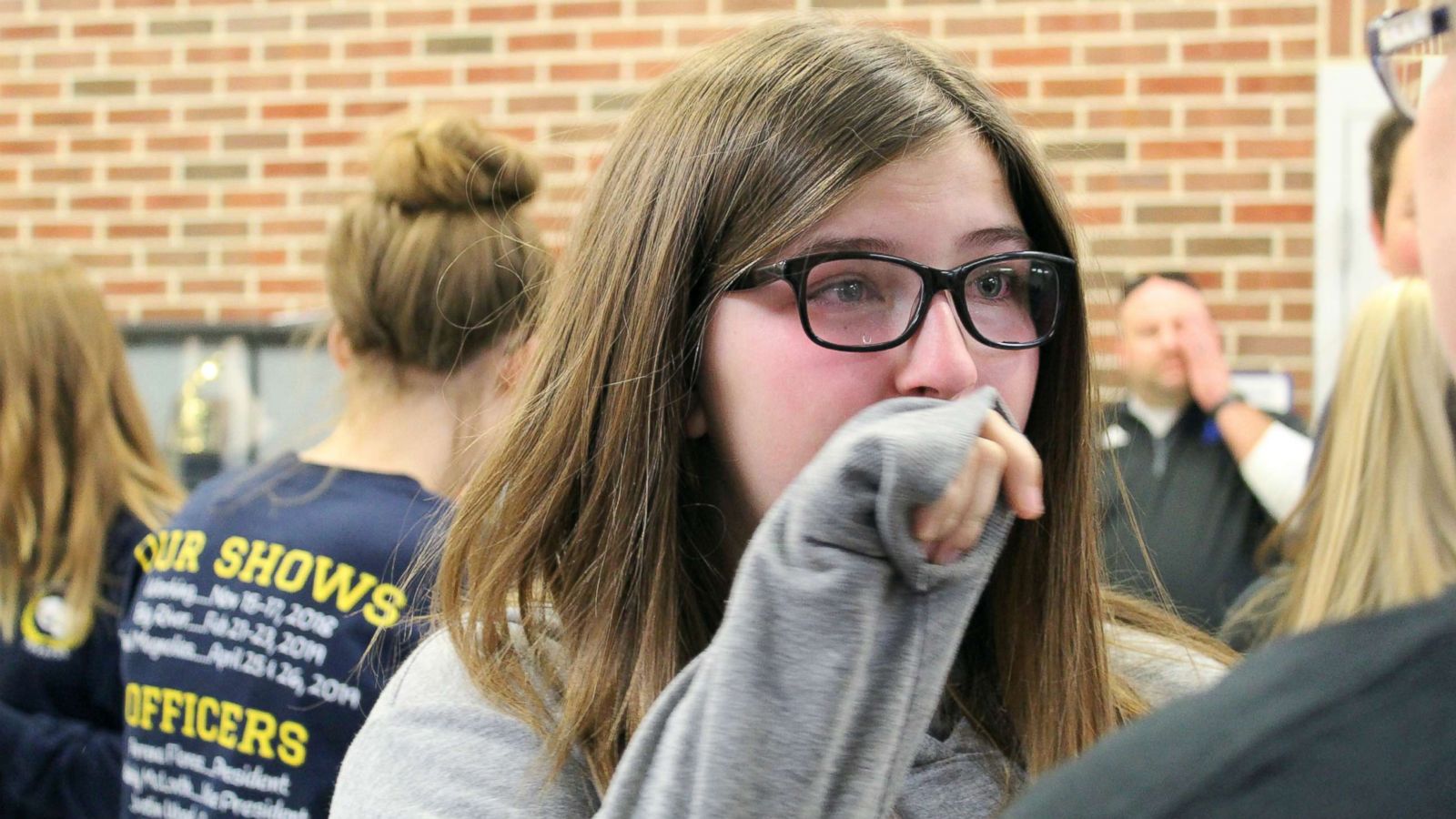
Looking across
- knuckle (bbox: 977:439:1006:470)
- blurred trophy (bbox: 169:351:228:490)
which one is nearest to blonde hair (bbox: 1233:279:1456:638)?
knuckle (bbox: 977:439:1006:470)

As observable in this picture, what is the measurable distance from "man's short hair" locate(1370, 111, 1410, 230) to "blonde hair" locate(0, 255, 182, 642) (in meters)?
2.52

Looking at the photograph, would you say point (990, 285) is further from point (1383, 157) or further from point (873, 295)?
point (1383, 157)

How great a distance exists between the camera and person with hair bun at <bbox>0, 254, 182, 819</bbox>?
232 cm

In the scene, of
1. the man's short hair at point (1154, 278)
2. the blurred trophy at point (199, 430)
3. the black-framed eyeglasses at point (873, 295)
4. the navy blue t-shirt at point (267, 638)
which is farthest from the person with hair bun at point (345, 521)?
the man's short hair at point (1154, 278)

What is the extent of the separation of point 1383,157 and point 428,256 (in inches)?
74.2

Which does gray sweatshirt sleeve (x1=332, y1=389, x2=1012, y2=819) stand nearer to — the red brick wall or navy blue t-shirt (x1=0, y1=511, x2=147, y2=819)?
navy blue t-shirt (x1=0, y1=511, x2=147, y2=819)

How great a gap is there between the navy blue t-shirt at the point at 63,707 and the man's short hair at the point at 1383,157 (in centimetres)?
255

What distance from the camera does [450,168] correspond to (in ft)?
7.11

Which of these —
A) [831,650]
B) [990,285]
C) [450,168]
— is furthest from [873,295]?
[450,168]

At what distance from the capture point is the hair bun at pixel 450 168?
2154mm

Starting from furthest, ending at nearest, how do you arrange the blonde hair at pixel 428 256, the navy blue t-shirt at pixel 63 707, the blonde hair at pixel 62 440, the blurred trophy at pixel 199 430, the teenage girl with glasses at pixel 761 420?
the blurred trophy at pixel 199 430 → the blonde hair at pixel 62 440 → the navy blue t-shirt at pixel 63 707 → the blonde hair at pixel 428 256 → the teenage girl with glasses at pixel 761 420

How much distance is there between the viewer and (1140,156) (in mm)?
3527

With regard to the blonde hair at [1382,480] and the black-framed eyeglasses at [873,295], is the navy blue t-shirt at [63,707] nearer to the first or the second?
the black-framed eyeglasses at [873,295]

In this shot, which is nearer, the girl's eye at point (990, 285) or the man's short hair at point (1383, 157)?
the girl's eye at point (990, 285)
